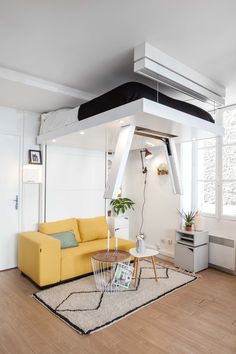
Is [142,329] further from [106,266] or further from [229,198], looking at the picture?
[229,198]

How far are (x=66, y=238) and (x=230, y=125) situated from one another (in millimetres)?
3201

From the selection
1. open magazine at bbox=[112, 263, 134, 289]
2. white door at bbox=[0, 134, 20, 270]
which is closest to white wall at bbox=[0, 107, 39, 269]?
white door at bbox=[0, 134, 20, 270]

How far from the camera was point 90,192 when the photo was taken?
4824mm

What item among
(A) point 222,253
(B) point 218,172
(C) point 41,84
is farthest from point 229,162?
(C) point 41,84

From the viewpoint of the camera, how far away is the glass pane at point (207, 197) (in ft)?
14.2

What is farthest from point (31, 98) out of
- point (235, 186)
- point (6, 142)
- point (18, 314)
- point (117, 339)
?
point (235, 186)

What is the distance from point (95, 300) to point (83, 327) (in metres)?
0.54

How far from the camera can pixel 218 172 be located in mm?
4230

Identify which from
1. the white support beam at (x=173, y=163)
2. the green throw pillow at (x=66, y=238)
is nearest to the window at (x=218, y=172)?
the white support beam at (x=173, y=163)

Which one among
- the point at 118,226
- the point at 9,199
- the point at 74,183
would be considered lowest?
the point at 118,226

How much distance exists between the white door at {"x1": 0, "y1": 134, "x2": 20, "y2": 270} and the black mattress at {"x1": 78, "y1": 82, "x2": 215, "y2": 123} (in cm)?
148

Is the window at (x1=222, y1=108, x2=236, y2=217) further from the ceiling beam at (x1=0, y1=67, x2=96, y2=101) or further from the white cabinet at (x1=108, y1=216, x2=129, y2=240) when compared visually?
the ceiling beam at (x1=0, y1=67, x2=96, y2=101)

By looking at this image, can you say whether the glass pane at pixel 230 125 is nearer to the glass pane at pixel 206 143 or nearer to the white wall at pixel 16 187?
the glass pane at pixel 206 143

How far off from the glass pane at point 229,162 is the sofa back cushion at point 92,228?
2.25 metres
